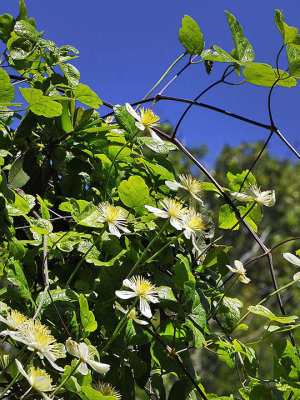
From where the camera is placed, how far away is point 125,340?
0.76 metres

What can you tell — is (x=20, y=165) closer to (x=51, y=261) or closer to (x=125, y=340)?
(x=51, y=261)

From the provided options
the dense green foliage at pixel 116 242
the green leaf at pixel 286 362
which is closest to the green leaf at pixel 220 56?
the dense green foliage at pixel 116 242

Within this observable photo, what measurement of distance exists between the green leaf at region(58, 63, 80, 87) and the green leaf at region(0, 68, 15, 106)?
18 centimetres

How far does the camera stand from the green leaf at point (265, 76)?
847 mm

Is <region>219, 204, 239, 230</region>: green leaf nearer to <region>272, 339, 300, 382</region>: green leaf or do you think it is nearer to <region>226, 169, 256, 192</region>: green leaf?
<region>226, 169, 256, 192</region>: green leaf

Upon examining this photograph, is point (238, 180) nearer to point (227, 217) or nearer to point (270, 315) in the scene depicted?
point (227, 217)

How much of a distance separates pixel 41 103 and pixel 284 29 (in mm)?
388

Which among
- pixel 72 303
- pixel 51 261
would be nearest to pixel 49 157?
pixel 51 261

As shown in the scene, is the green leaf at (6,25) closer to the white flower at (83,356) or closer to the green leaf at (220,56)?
the green leaf at (220,56)

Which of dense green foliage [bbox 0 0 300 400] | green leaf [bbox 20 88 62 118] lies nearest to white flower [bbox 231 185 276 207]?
dense green foliage [bbox 0 0 300 400]

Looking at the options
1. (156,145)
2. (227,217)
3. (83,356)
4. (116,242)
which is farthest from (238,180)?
(83,356)

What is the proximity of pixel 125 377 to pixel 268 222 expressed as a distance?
5.79 metres

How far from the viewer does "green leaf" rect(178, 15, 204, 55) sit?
91cm

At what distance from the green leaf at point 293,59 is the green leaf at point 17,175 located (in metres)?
0.45
